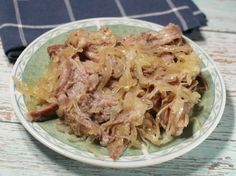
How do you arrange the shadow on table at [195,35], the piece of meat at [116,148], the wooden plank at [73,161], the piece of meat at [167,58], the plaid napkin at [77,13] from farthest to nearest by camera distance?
the shadow on table at [195,35] < the plaid napkin at [77,13] < the piece of meat at [167,58] < the wooden plank at [73,161] < the piece of meat at [116,148]

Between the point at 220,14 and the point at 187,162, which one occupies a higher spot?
the point at 220,14

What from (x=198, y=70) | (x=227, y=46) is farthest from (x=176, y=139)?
(x=227, y=46)

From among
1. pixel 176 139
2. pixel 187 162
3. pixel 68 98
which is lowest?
pixel 187 162

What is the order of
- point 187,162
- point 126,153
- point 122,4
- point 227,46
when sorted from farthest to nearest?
point 122,4, point 227,46, point 187,162, point 126,153

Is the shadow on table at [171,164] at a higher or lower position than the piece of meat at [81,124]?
lower

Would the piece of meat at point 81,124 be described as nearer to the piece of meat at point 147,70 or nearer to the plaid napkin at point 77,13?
the piece of meat at point 147,70

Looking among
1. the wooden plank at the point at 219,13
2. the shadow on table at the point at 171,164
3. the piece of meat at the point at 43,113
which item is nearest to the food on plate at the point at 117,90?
the piece of meat at the point at 43,113

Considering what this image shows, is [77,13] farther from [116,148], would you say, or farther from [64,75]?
[116,148]

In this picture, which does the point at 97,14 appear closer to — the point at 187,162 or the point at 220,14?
the point at 220,14
